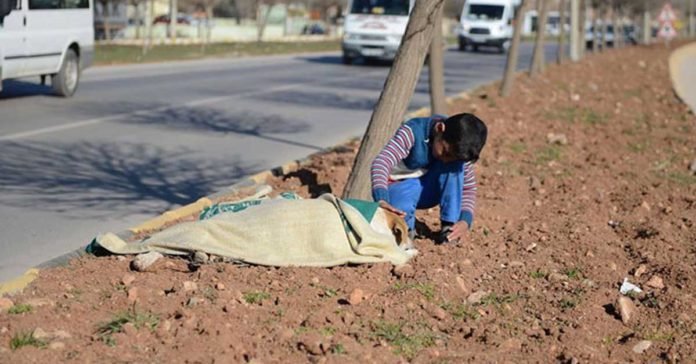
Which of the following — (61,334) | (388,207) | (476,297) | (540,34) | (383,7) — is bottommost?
(476,297)

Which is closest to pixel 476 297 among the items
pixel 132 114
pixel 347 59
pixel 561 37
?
pixel 132 114

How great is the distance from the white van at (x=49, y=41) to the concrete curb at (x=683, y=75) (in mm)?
11646

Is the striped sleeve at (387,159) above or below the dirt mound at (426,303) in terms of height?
above

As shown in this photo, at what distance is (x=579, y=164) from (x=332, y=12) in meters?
90.2

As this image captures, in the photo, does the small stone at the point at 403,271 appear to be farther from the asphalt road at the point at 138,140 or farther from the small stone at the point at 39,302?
the asphalt road at the point at 138,140

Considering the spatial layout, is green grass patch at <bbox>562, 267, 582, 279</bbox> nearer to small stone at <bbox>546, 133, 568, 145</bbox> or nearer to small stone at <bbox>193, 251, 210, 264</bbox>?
small stone at <bbox>193, 251, 210, 264</bbox>

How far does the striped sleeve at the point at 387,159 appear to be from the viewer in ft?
22.8

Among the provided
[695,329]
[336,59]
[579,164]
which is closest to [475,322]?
[695,329]

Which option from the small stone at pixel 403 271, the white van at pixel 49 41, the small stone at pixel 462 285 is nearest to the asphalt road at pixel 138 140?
the white van at pixel 49 41

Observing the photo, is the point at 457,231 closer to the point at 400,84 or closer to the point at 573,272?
the point at 573,272

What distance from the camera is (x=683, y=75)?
3969cm

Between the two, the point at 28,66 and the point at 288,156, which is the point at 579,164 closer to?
the point at 288,156

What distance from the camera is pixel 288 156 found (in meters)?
13.3

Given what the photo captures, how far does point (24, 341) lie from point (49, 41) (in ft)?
49.9
